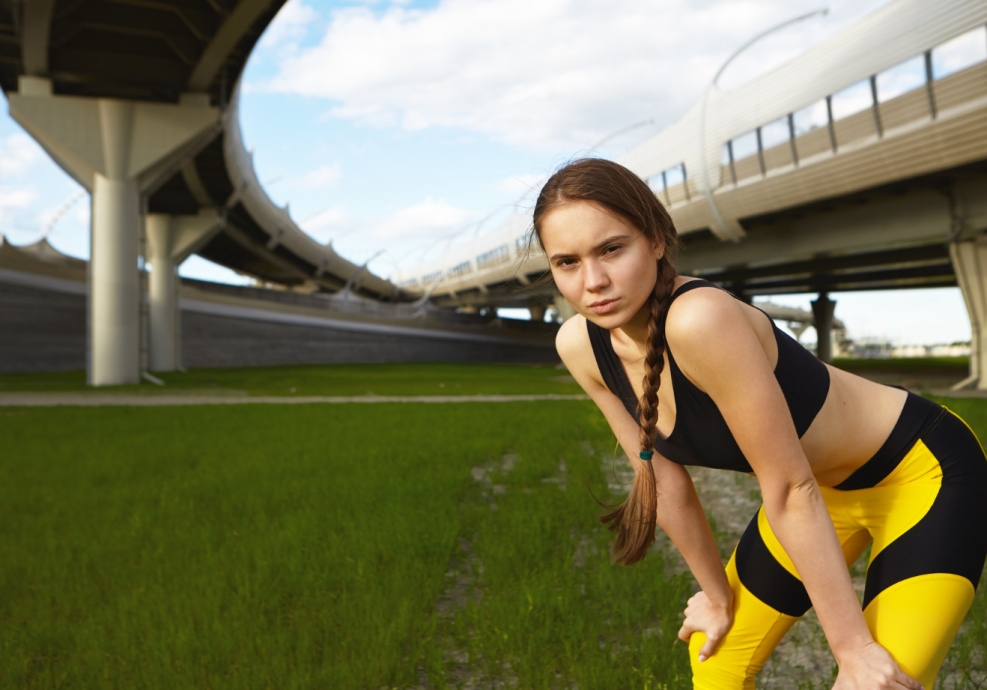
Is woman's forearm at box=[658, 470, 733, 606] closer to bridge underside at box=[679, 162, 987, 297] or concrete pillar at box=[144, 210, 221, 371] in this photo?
bridge underside at box=[679, 162, 987, 297]

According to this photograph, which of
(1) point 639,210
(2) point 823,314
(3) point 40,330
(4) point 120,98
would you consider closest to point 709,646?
(1) point 639,210

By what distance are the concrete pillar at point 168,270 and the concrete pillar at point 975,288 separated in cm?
3114

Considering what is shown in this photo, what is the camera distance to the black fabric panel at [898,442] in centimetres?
178

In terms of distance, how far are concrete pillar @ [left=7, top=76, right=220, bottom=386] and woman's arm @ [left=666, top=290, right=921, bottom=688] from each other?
77.8 ft

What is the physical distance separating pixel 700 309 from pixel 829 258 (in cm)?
3035

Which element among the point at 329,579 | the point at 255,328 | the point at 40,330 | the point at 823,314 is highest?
the point at 255,328

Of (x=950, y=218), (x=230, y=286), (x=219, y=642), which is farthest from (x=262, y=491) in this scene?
(x=230, y=286)

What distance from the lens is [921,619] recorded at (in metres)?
1.59

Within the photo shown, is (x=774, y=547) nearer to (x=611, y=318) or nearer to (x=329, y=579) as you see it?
(x=611, y=318)

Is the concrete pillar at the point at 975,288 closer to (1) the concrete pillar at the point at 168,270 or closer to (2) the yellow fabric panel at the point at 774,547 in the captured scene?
(2) the yellow fabric panel at the point at 774,547

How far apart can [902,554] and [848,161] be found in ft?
68.8

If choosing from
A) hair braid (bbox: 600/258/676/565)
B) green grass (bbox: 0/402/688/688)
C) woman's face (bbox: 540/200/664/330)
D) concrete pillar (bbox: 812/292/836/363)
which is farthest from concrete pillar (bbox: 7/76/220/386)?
concrete pillar (bbox: 812/292/836/363)

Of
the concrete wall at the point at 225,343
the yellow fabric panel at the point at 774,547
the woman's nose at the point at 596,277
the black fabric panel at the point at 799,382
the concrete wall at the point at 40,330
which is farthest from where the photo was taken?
the concrete wall at the point at 225,343

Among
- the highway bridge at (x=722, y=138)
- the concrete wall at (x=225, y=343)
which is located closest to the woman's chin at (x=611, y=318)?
the highway bridge at (x=722, y=138)
